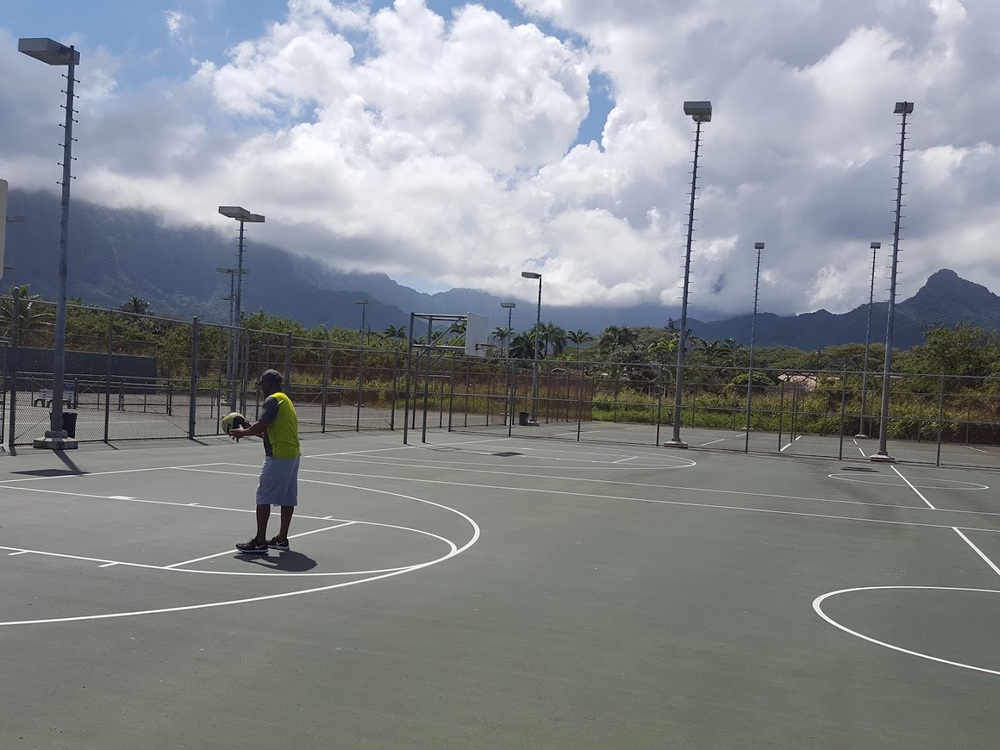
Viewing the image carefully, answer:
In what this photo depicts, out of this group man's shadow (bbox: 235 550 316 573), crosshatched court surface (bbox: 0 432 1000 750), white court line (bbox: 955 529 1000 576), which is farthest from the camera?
white court line (bbox: 955 529 1000 576)

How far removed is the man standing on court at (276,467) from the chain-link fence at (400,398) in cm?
1010

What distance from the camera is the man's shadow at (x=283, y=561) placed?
830 centimetres

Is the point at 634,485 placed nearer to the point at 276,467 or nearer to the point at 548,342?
the point at 276,467

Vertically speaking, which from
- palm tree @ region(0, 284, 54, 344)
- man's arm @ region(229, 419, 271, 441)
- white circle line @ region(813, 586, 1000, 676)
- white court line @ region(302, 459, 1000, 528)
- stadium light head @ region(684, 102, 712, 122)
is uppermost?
stadium light head @ region(684, 102, 712, 122)

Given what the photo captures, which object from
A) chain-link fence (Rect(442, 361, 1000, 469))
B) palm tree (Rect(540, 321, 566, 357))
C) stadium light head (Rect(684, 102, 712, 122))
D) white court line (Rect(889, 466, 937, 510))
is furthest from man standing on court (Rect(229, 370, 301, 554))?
palm tree (Rect(540, 321, 566, 357))

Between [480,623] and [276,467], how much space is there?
3.20 meters

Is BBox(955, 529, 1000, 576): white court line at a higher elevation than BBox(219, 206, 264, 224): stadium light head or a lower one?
lower

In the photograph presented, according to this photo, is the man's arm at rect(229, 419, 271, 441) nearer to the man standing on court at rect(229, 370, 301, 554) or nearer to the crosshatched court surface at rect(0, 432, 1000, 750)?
the man standing on court at rect(229, 370, 301, 554)

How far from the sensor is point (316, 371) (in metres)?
35.3

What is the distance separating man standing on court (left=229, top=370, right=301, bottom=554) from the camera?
8891 millimetres

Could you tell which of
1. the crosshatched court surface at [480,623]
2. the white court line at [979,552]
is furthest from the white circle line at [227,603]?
the white court line at [979,552]

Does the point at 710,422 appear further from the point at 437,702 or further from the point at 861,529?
the point at 437,702

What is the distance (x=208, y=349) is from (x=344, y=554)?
26.2 meters

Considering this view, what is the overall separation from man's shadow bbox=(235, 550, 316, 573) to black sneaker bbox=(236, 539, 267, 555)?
0.07 m
